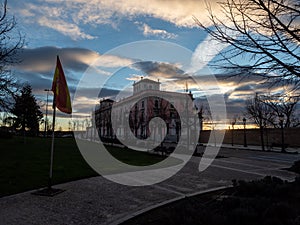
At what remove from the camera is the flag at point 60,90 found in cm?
801

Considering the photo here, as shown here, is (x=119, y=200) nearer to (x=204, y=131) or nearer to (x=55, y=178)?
(x=55, y=178)

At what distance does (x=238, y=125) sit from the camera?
188 feet

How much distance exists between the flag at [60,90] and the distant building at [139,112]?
31.2 m

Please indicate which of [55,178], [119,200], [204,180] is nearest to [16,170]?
[55,178]

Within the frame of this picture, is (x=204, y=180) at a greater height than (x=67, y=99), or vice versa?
(x=67, y=99)

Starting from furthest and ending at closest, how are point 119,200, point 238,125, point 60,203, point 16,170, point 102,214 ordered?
point 238,125 < point 16,170 < point 119,200 < point 60,203 < point 102,214

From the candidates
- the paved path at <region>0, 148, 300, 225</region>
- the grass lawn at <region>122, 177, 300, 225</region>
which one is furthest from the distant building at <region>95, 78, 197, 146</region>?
the grass lawn at <region>122, 177, 300, 225</region>

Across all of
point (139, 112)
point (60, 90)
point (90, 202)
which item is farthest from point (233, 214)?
point (139, 112)

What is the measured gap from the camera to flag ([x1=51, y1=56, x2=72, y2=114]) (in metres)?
8.01

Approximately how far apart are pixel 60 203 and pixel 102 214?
1493mm

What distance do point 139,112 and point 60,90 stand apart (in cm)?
4194

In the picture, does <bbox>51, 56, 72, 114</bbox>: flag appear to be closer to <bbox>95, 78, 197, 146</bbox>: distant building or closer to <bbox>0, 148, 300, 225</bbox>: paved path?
<bbox>0, 148, 300, 225</bbox>: paved path

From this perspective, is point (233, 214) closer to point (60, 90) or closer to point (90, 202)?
point (90, 202)

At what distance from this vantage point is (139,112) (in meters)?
50.0
